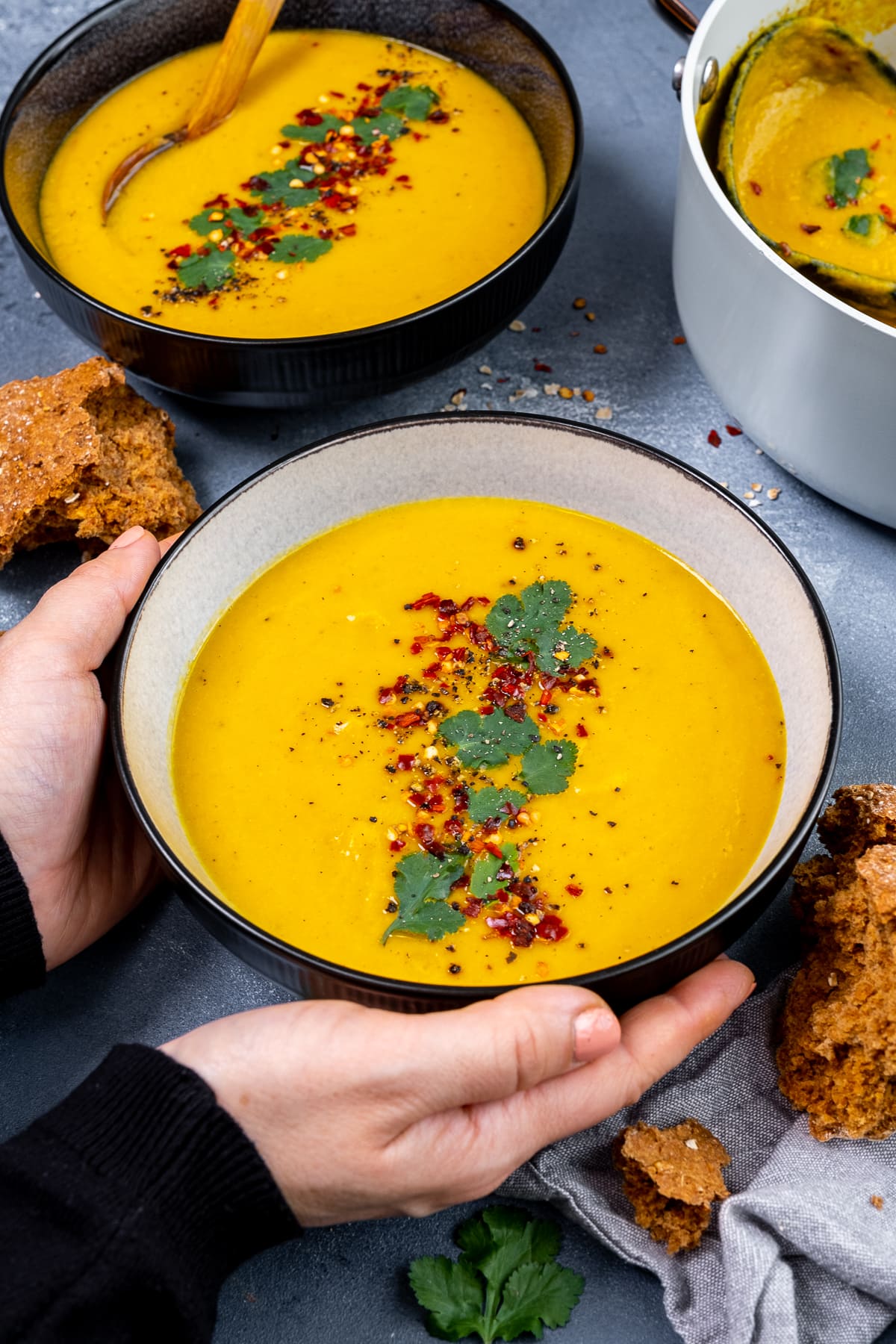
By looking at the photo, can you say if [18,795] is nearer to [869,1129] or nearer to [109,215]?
[869,1129]

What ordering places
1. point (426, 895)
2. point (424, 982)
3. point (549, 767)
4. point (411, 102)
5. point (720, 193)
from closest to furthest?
point (424, 982), point (426, 895), point (549, 767), point (720, 193), point (411, 102)

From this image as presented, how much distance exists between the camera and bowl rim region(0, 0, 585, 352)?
2.50 meters

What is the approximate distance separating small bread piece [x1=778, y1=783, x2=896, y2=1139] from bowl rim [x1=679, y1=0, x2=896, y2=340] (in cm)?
76

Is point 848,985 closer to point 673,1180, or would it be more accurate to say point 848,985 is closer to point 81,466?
point 673,1180

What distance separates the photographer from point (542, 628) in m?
2.23

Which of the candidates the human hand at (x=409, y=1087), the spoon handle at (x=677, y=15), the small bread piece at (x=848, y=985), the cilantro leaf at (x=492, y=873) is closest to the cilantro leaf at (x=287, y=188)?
the spoon handle at (x=677, y=15)

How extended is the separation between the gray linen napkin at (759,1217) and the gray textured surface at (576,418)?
77 mm

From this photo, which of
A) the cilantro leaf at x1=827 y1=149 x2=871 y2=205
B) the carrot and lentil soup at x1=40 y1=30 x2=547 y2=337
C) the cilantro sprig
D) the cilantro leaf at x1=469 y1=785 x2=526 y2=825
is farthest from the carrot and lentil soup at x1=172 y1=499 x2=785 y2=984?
the cilantro leaf at x1=827 y1=149 x2=871 y2=205

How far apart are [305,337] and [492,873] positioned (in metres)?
1.13

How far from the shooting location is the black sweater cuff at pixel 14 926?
6.64 ft

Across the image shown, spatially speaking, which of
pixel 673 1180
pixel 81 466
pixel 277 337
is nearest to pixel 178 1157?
pixel 673 1180

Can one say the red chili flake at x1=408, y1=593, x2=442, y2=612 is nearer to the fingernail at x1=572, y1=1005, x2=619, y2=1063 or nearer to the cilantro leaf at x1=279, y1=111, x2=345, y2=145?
the fingernail at x1=572, y1=1005, x2=619, y2=1063

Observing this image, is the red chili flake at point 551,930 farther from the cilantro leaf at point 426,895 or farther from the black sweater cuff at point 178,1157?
the black sweater cuff at point 178,1157

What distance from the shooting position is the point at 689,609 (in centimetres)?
227
